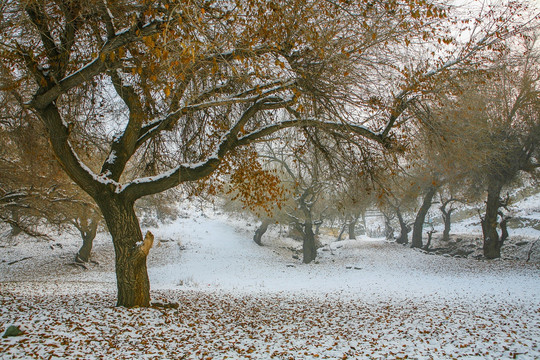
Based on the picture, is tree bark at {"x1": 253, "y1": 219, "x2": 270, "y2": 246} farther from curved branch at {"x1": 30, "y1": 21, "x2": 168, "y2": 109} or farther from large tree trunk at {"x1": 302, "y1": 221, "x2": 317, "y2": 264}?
curved branch at {"x1": 30, "y1": 21, "x2": 168, "y2": 109}

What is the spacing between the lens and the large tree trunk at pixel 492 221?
687 inches

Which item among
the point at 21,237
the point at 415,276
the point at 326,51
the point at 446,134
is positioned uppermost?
the point at 326,51

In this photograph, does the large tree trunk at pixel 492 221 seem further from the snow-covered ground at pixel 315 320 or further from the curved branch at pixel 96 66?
the curved branch at pixel 96 66

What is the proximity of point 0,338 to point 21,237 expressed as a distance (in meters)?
24.2

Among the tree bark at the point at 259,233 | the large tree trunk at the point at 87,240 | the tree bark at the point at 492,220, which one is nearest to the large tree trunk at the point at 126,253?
the large tree trunk at the point at 87,240

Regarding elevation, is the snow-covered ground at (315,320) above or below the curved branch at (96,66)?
below

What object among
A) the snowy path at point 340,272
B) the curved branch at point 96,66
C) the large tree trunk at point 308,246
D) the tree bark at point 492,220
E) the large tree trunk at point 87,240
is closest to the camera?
the curved branch at point 96,66

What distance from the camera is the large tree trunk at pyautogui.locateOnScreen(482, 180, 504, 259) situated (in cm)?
1745

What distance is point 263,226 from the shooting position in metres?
29.4

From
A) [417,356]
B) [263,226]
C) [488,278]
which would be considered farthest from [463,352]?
[263,226]

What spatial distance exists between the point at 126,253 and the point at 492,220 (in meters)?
18.8

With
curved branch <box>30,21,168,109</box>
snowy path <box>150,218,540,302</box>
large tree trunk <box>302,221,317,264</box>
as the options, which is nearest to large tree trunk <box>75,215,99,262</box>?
snowy path <box>150,218,540,302</box>

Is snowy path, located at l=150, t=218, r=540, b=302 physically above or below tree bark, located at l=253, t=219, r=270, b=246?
below

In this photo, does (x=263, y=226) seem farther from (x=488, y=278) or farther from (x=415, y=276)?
(x=488, y=278)
